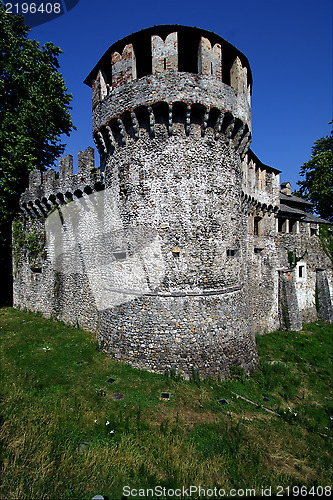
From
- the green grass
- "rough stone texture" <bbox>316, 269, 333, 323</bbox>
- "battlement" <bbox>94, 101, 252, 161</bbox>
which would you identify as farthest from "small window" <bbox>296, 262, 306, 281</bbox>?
"battlement" <bbox>94, 101, 252, 161</bbox>

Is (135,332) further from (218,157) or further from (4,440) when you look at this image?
(218,157)

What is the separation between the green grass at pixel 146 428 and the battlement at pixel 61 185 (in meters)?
7.83

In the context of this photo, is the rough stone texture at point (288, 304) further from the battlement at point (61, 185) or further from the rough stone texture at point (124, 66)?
the rough stone texture at point (124, 66)

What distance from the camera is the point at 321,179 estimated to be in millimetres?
22094

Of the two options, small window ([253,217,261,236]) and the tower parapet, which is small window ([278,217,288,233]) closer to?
small window ([253,217,261,236])

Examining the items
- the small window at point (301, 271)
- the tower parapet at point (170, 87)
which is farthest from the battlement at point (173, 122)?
the small window at point (301, 271)

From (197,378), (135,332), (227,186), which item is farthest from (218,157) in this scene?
(197,378)

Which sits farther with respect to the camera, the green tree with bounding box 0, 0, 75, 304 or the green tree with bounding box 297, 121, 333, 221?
the green tree with bounding box 297, 121, 333, 221

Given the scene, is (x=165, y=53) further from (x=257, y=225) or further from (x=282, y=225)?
(x=282, y=225)

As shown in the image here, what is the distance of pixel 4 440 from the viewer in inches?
201

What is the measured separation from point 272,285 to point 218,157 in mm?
9980

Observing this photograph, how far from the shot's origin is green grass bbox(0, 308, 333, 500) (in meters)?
4.79

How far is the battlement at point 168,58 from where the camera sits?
28.0ft

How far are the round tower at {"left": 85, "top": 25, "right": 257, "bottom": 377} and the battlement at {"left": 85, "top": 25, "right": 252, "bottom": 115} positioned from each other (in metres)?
0.05
